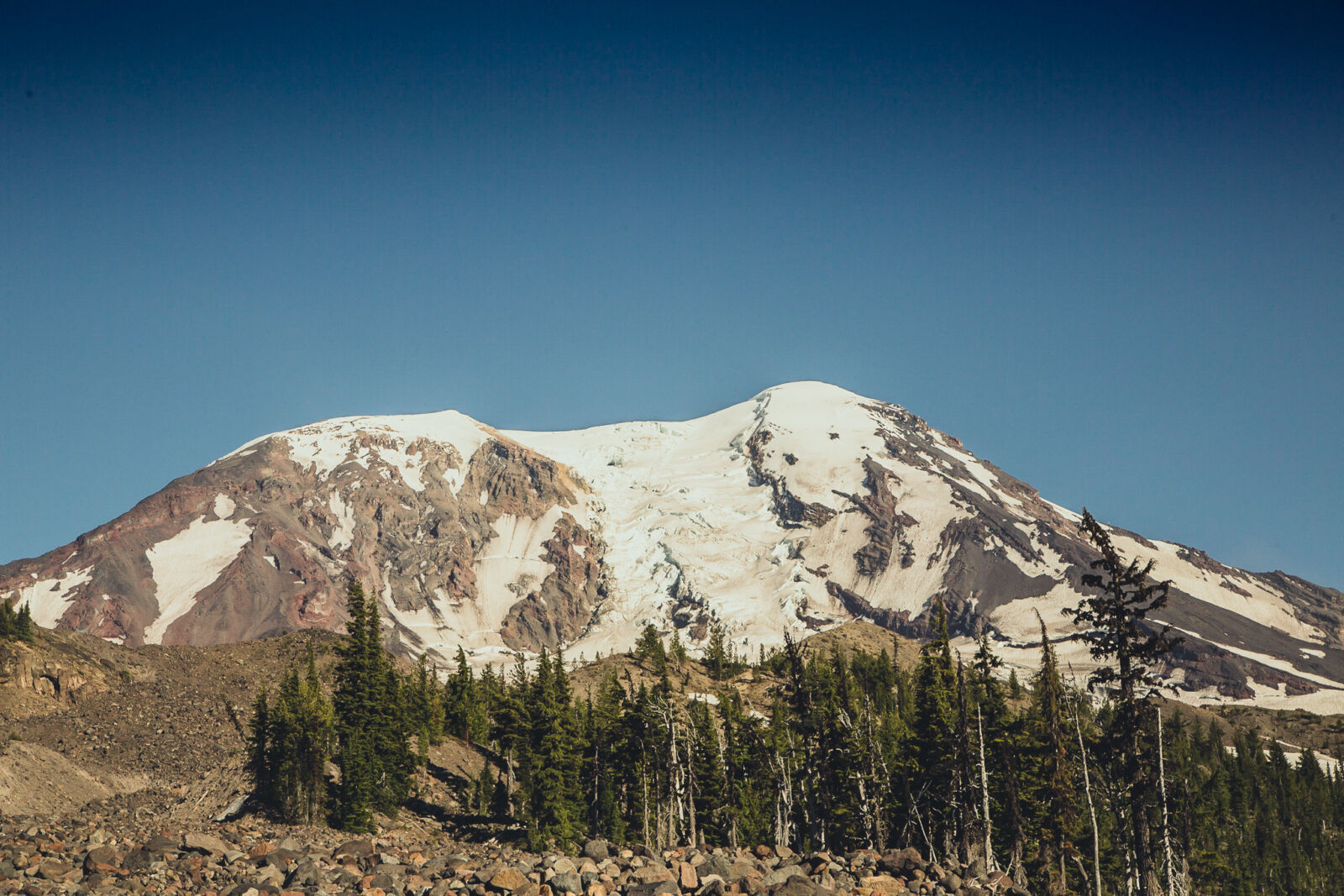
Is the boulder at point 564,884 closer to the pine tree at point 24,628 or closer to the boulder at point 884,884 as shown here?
the boulder at point 884,884

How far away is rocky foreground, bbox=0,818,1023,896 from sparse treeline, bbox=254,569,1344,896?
9456 mm

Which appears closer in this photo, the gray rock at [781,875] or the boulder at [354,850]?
the gray rock at [781,875]

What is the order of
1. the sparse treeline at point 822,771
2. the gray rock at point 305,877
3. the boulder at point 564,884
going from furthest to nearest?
the sparse treeline at point 822,771, the gray rock at point 305,877, the boulder at point 564,884

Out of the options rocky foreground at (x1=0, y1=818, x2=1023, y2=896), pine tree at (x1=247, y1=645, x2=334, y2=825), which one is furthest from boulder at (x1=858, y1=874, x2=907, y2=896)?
pine tree at (x1=247, y1=645, x2=334, y2=825)

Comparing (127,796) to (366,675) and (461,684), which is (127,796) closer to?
(366,675)

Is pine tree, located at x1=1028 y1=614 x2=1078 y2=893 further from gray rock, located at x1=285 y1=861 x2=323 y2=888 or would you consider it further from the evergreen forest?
gray rock, located at x1=285 y1=861 x2=323 y2=888

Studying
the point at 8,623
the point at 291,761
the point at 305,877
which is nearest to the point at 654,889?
the point at 305,877

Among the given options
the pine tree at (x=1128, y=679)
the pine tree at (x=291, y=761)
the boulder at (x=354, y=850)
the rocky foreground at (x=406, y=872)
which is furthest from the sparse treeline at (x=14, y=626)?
the pine tree at (x=1128, y=679)

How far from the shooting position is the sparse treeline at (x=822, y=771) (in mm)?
46312

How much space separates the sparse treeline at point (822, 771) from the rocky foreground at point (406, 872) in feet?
31.0

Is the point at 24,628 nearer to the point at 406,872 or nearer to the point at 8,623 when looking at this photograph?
the point at 8,623

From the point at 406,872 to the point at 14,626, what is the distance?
76.2 m

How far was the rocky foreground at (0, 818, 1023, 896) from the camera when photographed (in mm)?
26688

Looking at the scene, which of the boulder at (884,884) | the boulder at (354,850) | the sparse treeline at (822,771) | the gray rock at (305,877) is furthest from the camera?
the sparse treeline at (822,771)
